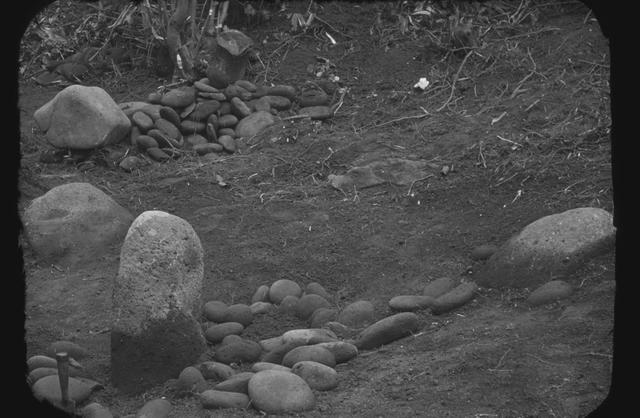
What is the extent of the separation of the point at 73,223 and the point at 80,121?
160 cm

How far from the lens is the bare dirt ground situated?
4043mm

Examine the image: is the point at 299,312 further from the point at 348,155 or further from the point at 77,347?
the point at 348,155

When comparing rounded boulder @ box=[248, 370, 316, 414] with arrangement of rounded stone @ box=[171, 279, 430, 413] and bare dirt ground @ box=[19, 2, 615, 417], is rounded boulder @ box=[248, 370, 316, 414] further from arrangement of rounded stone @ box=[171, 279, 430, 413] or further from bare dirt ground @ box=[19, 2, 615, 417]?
bare dirt ground @ box=[19, 2, 615, 417]

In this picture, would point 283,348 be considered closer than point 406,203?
Yes

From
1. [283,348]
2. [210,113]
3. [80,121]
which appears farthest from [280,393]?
[210,113]

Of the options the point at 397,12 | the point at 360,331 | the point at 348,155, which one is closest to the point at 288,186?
the point at 348,155

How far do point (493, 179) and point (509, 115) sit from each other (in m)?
0.96

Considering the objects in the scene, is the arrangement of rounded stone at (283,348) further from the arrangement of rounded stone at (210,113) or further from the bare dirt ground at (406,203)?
the arrangement of rounded stone at (210,113)

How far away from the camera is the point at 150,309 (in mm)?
4316

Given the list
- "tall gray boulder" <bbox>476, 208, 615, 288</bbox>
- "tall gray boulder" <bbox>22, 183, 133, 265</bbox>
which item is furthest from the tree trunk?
"tall gray boulder" <bbox>476, 208, 615, 288</bbox>

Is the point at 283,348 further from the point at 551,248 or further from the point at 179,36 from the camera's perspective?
the point at 179,36

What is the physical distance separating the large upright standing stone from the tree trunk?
14.7 ft

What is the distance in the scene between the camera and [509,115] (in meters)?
7.10

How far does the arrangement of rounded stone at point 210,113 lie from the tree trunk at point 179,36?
0.87 ft
